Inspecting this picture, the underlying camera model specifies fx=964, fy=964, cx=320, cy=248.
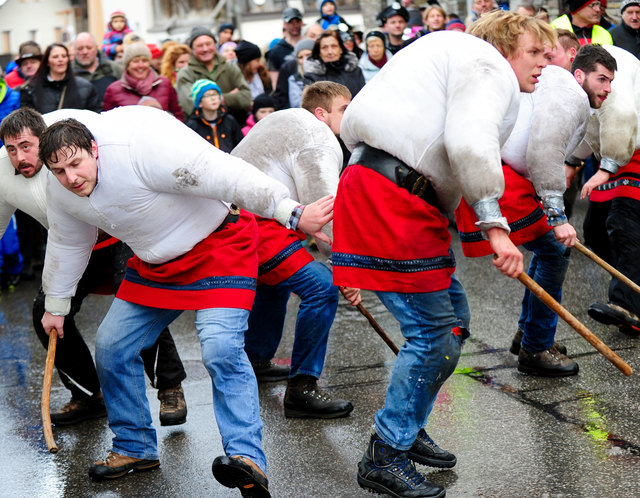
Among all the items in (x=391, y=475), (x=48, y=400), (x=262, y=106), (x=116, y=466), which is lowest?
(x=116, y=466)

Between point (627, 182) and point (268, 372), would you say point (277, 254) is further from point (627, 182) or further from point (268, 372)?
point (627, 182)

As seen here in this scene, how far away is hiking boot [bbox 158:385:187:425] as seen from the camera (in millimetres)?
4660

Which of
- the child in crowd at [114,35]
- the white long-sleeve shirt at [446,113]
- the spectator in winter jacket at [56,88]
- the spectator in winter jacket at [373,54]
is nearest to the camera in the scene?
the white long-sleeve shirt at [446,113]

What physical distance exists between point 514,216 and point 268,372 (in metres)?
1.61

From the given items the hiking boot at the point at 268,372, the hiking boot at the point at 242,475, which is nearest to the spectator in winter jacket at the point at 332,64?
the hiking boot at the point at 268,372

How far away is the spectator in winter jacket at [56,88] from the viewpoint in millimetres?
8430

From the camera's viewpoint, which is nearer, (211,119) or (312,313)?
(312,313)

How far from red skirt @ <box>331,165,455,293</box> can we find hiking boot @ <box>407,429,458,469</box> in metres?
0.74

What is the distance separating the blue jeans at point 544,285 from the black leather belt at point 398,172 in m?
1.47

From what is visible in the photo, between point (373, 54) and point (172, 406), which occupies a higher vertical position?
point (373, 54)

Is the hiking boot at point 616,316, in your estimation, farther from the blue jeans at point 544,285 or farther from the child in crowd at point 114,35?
the child in crowd at point 114,35

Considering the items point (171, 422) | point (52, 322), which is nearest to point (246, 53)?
point (171, 422)

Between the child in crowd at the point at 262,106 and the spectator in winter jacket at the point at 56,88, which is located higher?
the spectator in winter jacket at the point at 56,88

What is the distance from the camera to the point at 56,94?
27.9 feet
